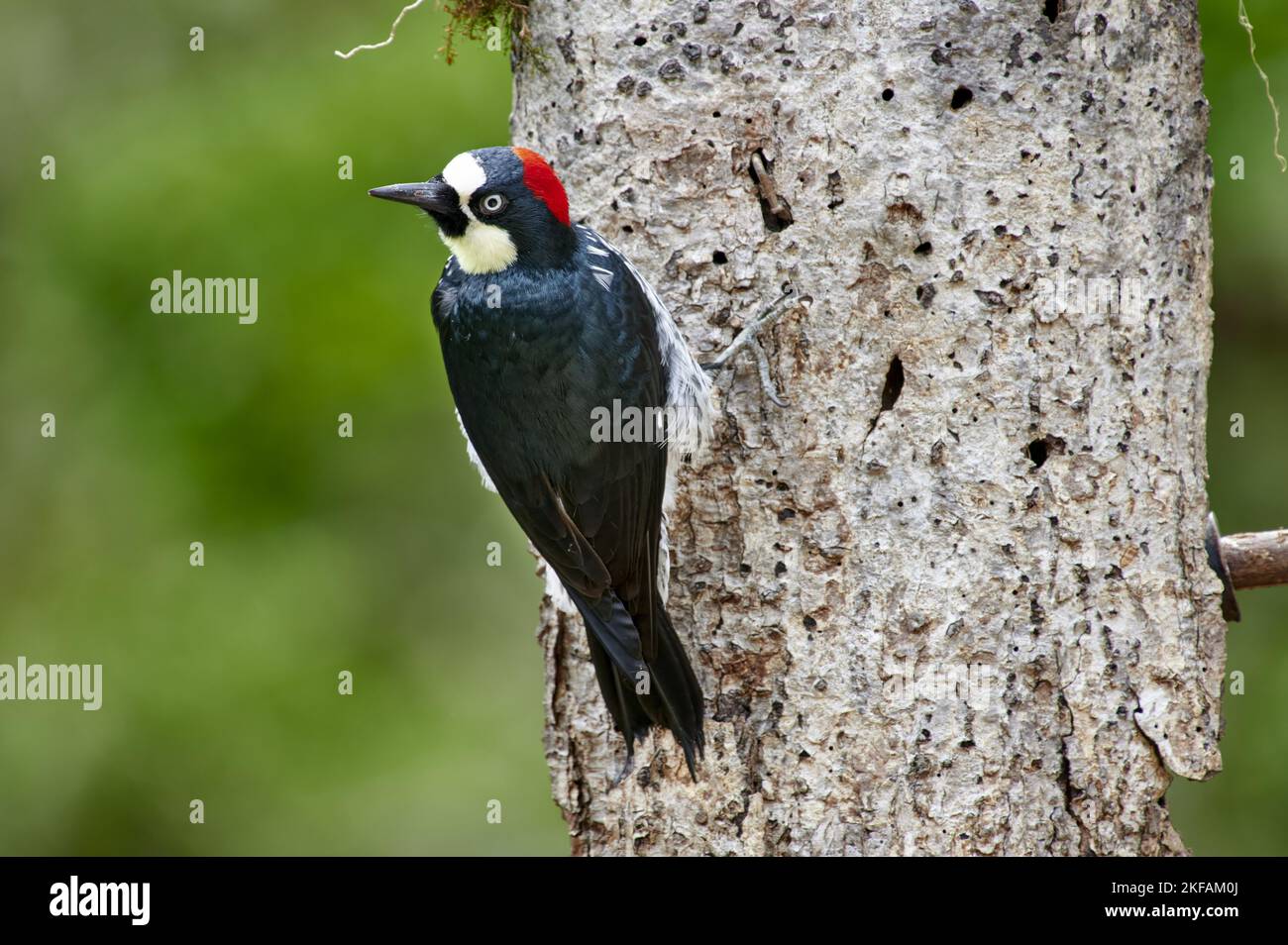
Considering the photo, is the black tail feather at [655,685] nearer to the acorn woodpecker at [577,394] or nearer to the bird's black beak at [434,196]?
the acorn woodpecker at [577,394]

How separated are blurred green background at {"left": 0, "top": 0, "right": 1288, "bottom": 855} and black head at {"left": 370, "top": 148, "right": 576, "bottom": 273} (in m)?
1.50

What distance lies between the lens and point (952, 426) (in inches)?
99.1

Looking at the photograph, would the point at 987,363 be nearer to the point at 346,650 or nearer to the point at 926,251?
the point at 926,251

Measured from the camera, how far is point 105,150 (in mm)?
4496

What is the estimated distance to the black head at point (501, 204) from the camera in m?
2.63

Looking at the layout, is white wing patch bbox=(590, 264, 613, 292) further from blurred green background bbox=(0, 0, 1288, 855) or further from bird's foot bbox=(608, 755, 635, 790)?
blurred green background bbox=(0, 0, 1288, 855)

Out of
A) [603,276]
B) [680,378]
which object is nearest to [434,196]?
[603,276]

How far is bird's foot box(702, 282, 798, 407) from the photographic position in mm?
2582

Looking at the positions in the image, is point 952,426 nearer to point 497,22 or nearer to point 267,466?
point 497,22

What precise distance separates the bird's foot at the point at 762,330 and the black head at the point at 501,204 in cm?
43

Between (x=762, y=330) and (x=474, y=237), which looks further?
(x=474, y=237)

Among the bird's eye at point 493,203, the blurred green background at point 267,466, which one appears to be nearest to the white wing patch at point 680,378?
the bird's eye at point 493,203

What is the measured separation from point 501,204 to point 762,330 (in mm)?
608

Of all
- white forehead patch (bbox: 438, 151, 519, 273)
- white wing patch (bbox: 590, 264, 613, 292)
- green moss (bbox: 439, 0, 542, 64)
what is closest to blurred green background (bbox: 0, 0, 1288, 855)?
green moss (bbox: 439, 0, 542, 64)
